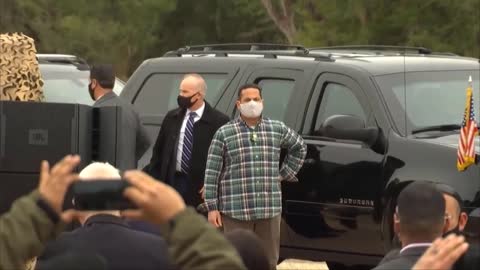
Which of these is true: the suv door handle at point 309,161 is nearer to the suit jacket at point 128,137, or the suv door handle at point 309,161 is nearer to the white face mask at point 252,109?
the white face mask at point 252,109

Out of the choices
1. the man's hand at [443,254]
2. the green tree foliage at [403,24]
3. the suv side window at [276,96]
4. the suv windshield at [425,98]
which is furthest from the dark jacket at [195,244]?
the green tree foliage at [403,24]

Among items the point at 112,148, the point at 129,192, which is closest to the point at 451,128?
the point at 112,148

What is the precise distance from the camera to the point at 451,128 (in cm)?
995

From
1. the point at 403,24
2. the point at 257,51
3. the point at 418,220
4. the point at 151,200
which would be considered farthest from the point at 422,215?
the point at 403,24

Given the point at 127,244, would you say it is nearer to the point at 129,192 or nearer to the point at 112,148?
the point at 129,192

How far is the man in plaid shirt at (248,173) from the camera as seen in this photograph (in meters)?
9.51

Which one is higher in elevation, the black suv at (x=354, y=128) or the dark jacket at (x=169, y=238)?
the dark jacket at (x=169, y=238)

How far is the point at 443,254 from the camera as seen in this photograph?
4.00m

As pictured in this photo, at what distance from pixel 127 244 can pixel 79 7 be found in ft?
86.3

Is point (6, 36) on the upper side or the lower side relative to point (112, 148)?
upper

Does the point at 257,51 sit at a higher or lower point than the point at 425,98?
higher

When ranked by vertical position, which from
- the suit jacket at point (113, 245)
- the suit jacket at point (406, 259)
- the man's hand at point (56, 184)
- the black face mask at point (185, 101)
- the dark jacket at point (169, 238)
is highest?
the man's hand at point (56, 184)

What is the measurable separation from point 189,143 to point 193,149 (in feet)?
0.18

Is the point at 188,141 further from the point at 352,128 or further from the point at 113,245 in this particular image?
the point at 113,245
